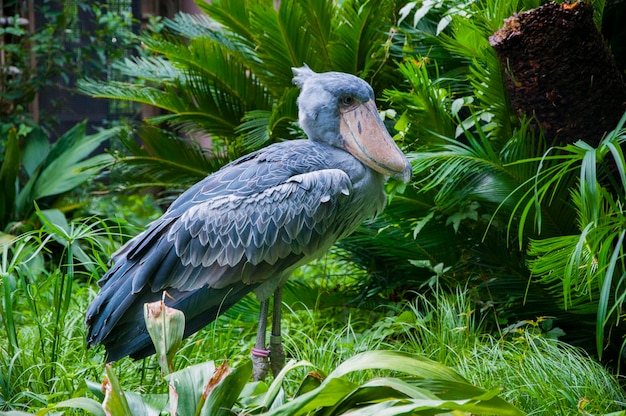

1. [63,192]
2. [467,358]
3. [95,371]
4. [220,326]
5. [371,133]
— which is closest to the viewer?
[371,133]

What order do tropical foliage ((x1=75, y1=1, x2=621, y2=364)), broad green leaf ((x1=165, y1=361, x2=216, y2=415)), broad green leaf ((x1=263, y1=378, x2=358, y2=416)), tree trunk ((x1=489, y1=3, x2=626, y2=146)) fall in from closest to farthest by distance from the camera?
1. broad green leaf ((x1=263, y1=378, x2=358, y2=416))
2. broad green leaf ((x1=165, y1=361, x2=216, y2=415))
3. tree trunk ((x1=489, y1=3, x2=626, y2=146))
4. tropical foliage ((x1=75, y1=1, x2=621, y2=364))

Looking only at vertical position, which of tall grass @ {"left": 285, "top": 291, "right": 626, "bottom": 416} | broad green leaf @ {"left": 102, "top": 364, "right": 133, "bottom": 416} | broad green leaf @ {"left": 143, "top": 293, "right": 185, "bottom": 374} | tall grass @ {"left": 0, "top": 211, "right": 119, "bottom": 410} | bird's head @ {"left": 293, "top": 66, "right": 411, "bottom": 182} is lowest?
tall grass @ {"left": 285, "top": 291, "right": 626, "bottom": 416}

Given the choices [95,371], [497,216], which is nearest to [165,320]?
[95,371]

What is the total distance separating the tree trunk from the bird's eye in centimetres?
90

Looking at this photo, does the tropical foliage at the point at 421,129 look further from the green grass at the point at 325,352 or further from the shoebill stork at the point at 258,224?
the shoebill stork at the point at 258,224

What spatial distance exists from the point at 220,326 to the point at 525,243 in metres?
1.55

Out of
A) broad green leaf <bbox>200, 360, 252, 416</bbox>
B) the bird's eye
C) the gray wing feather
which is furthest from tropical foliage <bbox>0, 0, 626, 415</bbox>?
the bird's eye

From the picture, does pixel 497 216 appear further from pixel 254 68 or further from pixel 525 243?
pixel 254 68

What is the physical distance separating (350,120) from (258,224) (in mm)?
497

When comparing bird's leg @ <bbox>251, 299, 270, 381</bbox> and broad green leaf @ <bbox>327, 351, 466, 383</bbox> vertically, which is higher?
broad green leaf @ <bbox>327, 351, 466, 383</bbox>

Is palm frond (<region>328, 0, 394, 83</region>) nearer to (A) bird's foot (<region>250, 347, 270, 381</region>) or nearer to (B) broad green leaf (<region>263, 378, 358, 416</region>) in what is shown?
(A) bird's foot (<region>250, 347, 270, 381</region>)

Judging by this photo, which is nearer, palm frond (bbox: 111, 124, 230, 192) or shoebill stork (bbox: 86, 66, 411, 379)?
shoebill stork (bbox: 86, 66, 411, 379)

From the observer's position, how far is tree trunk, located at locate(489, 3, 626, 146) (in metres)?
3.49

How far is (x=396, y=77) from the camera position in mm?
4816
